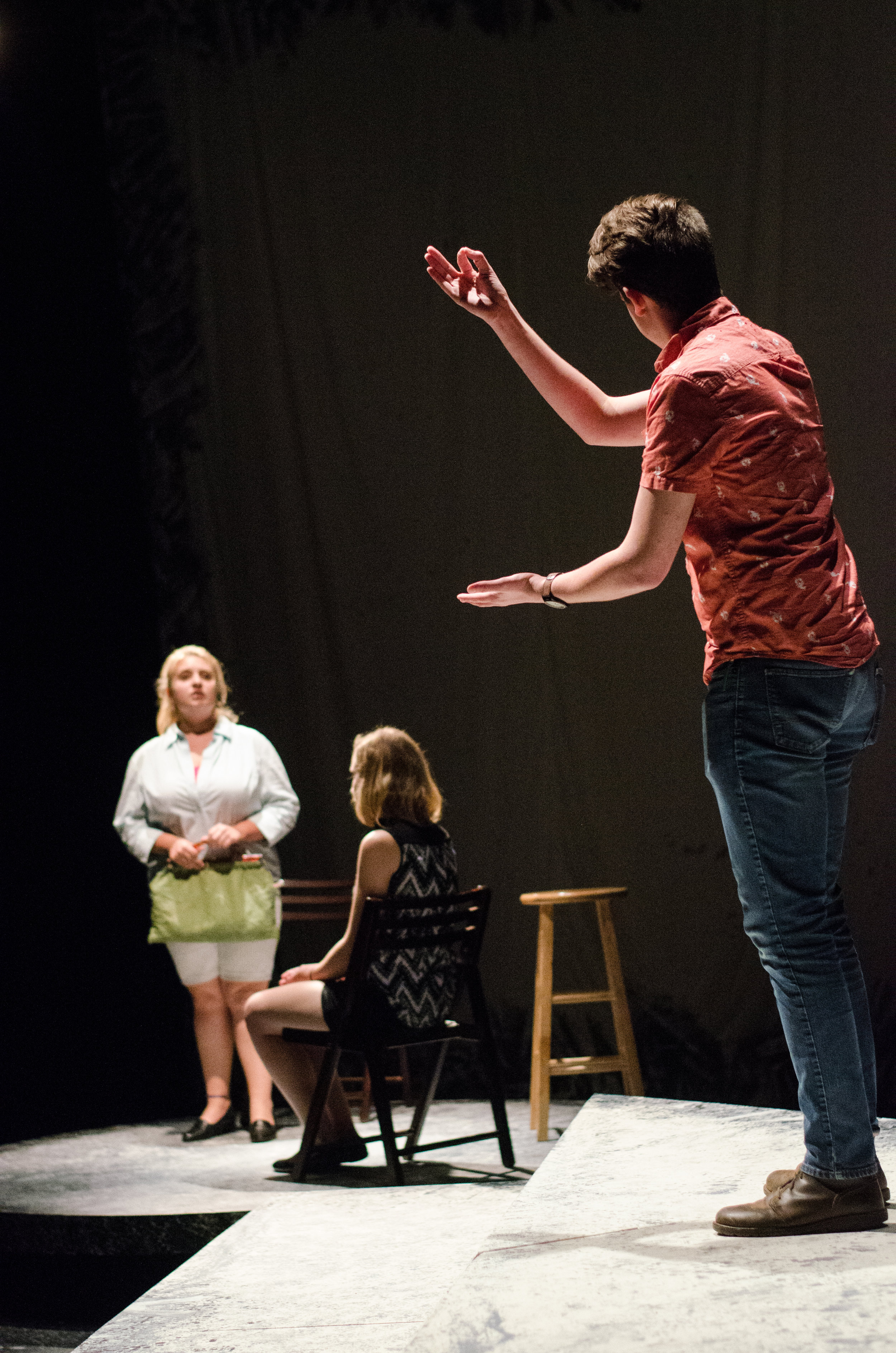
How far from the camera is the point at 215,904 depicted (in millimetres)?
4105

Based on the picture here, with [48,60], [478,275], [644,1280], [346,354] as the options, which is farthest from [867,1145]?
[48,60]

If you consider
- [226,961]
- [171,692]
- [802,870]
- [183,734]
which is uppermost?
[171,692]

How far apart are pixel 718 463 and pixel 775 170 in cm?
298

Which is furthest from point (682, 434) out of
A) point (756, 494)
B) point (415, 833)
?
point (415, 833)

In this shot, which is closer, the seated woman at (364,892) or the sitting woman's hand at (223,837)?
the seated woman at (364,892)

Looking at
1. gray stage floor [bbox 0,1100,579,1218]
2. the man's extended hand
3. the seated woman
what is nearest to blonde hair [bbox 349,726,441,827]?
the seated woman

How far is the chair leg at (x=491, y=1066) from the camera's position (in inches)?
139

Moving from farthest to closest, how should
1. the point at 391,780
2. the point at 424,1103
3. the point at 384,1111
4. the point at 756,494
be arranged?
the point at 424,1103
the point at 391,780
the point at 384,1111
the point at 756,494

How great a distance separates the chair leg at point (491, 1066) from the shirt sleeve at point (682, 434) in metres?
2.14

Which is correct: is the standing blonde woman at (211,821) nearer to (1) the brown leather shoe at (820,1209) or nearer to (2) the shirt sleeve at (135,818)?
(2) the shirt sleeve at (135,818)

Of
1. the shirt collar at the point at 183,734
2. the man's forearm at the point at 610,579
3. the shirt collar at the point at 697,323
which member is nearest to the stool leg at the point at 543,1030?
the shirt collar at the point at 183,734

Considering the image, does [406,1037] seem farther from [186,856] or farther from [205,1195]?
[186,856]

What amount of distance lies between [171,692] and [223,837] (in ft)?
1.74

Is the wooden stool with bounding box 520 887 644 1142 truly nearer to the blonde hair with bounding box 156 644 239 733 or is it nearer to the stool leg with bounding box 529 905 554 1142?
the stool leg with bounding box 529 905 554 1142
